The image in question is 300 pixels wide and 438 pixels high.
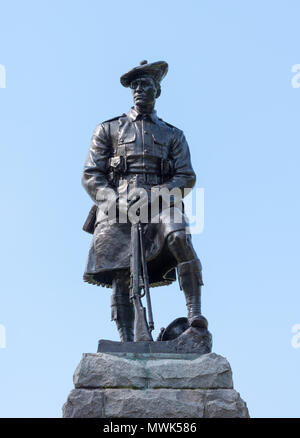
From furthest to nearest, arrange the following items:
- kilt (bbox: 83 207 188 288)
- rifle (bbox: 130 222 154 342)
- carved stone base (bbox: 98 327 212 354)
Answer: kilt (bbox: 83 207 188 288) < rifle (bbox: 130 222 154 342) < carved stone base (bbox: 98 327 212 354)

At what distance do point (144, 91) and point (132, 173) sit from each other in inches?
39.8

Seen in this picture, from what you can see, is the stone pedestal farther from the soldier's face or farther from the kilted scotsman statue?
the soldier's face

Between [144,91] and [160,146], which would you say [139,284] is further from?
[144,91]

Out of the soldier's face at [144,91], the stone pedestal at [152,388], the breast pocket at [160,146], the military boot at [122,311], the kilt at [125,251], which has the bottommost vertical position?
the stone pedestal at [152,388]

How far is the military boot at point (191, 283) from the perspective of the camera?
8523 millimetres

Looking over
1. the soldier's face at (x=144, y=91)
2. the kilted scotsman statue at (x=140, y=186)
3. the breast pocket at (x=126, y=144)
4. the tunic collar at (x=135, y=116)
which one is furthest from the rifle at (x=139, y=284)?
the soldier's face at (x=144, y=91)

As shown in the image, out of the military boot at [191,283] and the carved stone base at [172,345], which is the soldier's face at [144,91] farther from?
the carved stone base at [172,345]

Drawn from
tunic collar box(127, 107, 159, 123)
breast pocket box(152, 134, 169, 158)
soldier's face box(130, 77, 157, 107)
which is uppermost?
soldier's face box(130, 77, 157, 107)

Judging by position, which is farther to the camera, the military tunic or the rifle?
the military tunic

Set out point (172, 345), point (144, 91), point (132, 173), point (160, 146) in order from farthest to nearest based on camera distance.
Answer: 1. point (144, 91)
2. point (160, 146)
3. point (132, 173)
4. point (172, 345)

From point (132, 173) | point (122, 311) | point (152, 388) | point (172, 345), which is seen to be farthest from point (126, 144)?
point (152, 388)

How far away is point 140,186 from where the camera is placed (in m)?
9.24

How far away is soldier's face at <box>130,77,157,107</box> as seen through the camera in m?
9.68

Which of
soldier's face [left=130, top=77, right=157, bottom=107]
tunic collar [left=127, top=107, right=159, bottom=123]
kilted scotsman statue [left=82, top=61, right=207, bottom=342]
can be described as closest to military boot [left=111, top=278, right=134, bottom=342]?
kilted scotsman statue [left=82, top=61, right=207, bottom=342]
